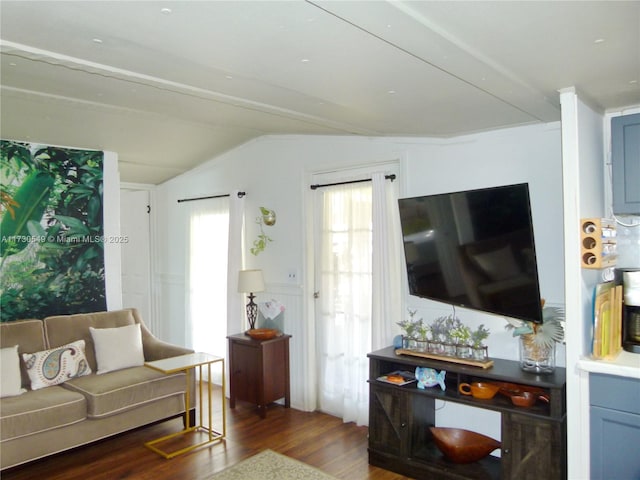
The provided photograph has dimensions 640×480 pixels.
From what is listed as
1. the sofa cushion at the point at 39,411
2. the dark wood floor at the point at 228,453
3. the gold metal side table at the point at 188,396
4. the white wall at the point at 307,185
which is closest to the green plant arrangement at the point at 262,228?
the white wall at the point at 307,185

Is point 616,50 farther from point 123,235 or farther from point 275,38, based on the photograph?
point 123,235

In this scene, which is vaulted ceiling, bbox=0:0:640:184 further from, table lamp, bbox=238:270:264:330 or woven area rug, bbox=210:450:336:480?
woven area rug, bbox=210:450:336:480

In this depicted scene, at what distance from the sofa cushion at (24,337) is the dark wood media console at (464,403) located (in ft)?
8.57

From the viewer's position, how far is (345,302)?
424 centimetres

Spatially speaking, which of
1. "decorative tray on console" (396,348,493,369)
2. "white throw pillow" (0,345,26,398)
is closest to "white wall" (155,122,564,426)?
"decorative tray on console" (396,348,493,369)

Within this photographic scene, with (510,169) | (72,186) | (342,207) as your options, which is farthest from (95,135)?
(510,169)

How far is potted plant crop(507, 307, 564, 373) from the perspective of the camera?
2.85 metres

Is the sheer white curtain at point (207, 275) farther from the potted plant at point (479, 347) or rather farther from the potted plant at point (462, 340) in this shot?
the potted plant at point (479, 347)

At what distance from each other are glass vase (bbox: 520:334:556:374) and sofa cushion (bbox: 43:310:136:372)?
3.35 metres

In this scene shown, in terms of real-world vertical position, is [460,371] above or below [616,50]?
below

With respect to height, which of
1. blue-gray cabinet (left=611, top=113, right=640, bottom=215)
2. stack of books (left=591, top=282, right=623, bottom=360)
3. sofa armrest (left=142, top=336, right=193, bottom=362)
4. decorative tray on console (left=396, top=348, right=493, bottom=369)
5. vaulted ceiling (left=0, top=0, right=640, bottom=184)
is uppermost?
vaulted ceiling (left=0, top=0, right=640, bottom=184)

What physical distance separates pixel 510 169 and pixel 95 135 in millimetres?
3372

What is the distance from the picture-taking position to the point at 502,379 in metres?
2.82

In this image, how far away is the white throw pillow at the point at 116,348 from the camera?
13.0ft
